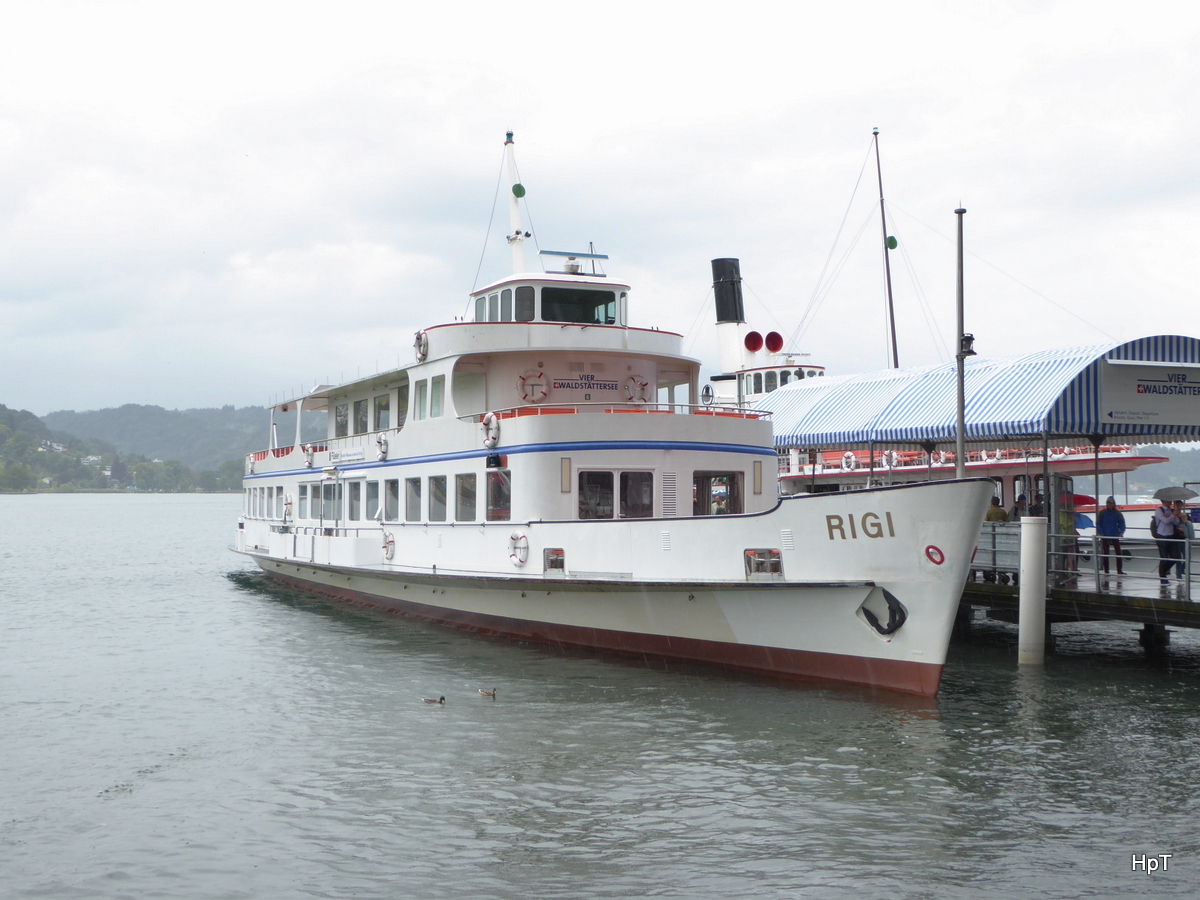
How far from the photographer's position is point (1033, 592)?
16.1m

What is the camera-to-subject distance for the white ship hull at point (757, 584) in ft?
42.4

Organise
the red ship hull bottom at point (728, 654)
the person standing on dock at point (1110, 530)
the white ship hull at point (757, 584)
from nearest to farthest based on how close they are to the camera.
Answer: the white ship hull at point (757, 584)
the red ship hull bottom at point (728, 654)
the person standing on dock at point (1110, 530)

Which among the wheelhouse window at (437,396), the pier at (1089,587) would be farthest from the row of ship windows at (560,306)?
the pier at (1089,587)

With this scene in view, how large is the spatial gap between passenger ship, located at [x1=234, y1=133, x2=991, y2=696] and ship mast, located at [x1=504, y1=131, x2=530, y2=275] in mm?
53

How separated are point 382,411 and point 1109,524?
46.1ft

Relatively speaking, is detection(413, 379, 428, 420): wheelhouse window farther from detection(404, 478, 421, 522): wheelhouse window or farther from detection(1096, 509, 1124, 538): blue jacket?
detection(1096, 509, 1124, 538): blue jacket

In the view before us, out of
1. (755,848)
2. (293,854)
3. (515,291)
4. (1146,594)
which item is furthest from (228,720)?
(1146,594)

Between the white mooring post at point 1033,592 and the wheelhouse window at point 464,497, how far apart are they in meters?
8.69

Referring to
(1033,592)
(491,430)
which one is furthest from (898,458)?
(491,430)

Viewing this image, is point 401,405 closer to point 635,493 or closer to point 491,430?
point 491,430

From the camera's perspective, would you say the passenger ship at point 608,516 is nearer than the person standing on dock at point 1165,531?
Yes

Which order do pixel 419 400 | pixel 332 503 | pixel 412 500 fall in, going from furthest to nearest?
pixel 332 503, pixel 412 500, pixel 419 400

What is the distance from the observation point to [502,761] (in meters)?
11.5

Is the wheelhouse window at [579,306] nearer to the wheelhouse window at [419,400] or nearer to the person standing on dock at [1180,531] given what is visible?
the wheelhouse window at [419,400]
